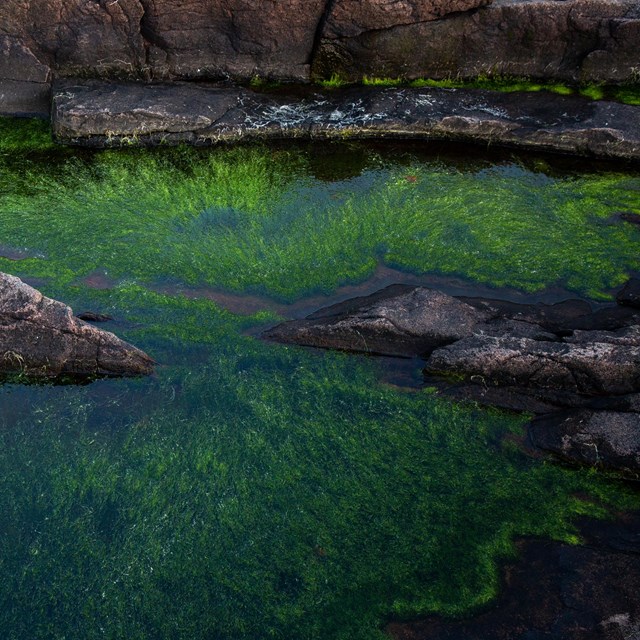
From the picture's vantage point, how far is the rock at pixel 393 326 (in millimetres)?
4891

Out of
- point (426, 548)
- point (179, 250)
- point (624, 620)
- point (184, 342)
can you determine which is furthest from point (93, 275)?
point (624, 620)

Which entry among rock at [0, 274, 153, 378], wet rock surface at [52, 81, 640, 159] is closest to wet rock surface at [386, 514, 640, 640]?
rock at [0, 274, 153, 378]

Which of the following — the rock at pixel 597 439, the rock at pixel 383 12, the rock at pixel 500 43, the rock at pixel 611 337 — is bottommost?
the rock at pixel 597 439

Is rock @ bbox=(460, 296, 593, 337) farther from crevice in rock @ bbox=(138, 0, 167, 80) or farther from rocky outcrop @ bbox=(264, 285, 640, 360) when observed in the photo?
crevice in rock @ bbox=(138, 0, 167, 80)

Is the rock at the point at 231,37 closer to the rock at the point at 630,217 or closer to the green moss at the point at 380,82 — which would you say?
the green moss at the point at 380,82

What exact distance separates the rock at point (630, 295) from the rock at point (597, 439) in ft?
4.45

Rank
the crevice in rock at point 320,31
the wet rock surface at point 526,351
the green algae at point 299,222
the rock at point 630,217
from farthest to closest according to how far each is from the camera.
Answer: the crevice in rock at point 320,31 → the rock at point 630,217 → the green algae at point 299,222 → the wet rock surface at point 526,351

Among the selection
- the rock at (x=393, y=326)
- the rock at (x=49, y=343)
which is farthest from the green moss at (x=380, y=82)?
the rock at (x=49, y=343)

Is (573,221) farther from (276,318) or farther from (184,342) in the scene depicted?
(184,342)

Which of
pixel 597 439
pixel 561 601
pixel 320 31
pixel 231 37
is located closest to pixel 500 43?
pixel 320 31

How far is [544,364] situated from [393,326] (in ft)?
3.47

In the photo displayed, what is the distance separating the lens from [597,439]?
420cm

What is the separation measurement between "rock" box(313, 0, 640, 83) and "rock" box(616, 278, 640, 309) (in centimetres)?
312

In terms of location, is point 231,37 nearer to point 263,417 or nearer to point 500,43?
point 500,43
